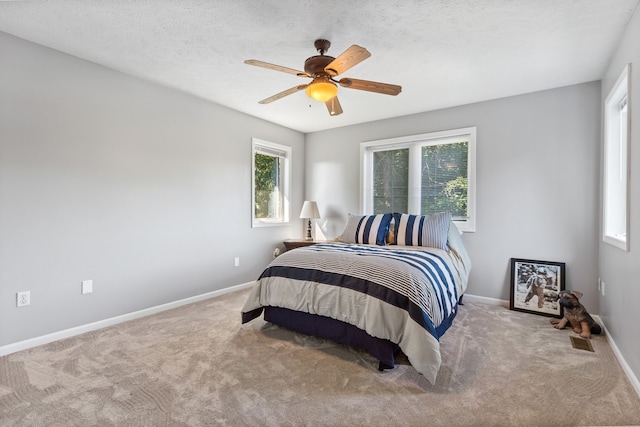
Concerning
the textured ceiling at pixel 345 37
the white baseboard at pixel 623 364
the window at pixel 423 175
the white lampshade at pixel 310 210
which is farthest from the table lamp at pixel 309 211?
the white baseboard at pixel 623 364

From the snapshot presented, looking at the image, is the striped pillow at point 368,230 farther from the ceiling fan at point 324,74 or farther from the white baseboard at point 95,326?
the white baseboard at point 95,326

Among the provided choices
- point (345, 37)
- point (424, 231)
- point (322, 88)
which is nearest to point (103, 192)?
point (322, 88)

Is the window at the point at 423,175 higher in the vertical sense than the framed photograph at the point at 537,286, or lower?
higher

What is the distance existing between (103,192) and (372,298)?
2591 millimetres

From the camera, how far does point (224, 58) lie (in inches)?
105

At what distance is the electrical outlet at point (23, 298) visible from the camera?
7.80 feet

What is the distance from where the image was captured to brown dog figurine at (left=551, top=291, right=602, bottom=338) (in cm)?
266

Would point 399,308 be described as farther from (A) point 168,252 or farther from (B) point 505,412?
(A) point 168,252

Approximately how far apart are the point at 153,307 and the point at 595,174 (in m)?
4.73

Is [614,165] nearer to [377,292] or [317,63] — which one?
[377,292]

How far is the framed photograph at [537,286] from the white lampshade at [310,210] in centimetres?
264

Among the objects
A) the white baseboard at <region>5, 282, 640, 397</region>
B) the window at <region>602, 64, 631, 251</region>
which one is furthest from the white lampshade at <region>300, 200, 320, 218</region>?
the window at <region>602, 64, 631, 251</region>

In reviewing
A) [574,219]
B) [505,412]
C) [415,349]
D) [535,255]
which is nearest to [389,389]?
[415,349]

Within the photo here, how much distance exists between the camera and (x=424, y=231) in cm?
334
